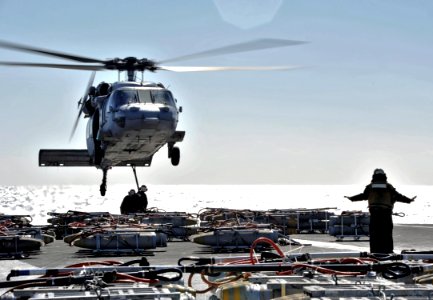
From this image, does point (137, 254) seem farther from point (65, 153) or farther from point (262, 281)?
point (65, 153)

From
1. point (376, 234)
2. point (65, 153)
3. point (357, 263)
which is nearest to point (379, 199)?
point (376, 234)

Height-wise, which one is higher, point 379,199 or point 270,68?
point 270,68

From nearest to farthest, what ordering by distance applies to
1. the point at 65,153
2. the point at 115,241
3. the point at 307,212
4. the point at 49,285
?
the point at 49,285, the point at 115,241, the point at 307,212, the point at 65,153

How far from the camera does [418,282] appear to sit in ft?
27.9

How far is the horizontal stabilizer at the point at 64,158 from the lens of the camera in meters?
40.7

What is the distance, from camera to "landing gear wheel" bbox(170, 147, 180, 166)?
3428 centimetres

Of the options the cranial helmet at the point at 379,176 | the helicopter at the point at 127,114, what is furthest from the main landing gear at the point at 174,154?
the cranial helmet at the point at 379,176

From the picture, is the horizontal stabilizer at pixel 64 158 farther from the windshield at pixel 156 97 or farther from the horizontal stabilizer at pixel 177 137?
the windshield at pixel 156 97

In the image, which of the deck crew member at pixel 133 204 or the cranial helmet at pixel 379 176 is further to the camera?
the deck crew member at pixel 133 204

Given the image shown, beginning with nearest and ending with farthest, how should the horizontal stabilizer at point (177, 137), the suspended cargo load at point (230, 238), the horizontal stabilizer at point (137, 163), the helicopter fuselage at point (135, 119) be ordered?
the suspended cargo load at point (230, 238), the helicopter fuselage at point (135, 119), the horizontal stabilizer at point (177, 137), the horizontal stabilizer at point (137, 163)

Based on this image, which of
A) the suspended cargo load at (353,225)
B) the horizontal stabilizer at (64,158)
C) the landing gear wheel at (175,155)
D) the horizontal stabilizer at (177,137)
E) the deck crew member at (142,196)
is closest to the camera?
the suspended cargo load at (353,225)

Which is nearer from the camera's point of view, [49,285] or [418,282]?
[49,285]

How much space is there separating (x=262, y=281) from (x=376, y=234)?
759 cm

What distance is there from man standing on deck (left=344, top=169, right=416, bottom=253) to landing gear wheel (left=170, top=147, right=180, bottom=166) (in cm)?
1956
